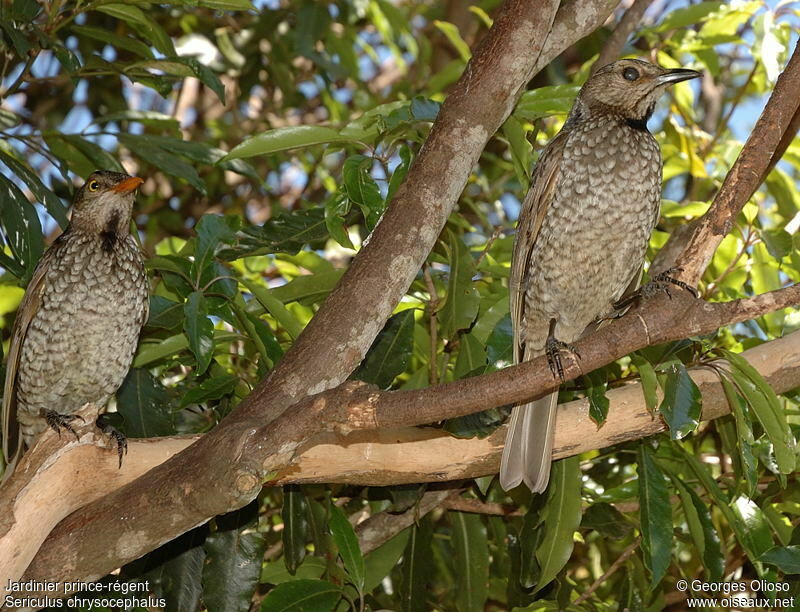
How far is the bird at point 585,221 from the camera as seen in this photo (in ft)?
12.2

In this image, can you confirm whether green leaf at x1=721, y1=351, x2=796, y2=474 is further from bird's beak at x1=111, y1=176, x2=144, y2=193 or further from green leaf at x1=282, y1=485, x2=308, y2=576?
bird's beak at x1=111, y1=176, x2=144, y2=193

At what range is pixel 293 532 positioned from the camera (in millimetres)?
3531

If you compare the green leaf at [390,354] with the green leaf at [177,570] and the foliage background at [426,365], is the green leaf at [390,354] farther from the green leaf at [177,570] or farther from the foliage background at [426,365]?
the green leaf at [177,570]

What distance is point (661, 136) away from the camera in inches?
216

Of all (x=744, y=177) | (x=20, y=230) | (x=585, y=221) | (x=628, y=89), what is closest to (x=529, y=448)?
(x=585, y=221)

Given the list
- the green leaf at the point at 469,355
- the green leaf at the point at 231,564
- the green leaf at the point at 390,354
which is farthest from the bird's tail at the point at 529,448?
the green leaf at the point at 231,564

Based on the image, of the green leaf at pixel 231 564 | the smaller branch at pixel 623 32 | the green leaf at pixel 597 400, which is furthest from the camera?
the smaller branch at pixel 623 32

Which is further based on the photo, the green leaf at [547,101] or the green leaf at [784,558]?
the green leaf at [547,101]

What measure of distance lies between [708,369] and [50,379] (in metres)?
2.55

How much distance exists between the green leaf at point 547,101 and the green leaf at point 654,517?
1.29 metres

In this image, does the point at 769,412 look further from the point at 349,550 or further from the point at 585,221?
the point at 349,550

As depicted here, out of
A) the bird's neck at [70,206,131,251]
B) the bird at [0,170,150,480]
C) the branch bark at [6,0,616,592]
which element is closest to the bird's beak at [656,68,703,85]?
the branch bark at [6,0,616,592]

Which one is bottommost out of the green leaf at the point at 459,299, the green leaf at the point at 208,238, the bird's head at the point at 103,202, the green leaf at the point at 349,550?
the green leaf at the point at 349,550

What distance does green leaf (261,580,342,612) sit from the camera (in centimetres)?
321
